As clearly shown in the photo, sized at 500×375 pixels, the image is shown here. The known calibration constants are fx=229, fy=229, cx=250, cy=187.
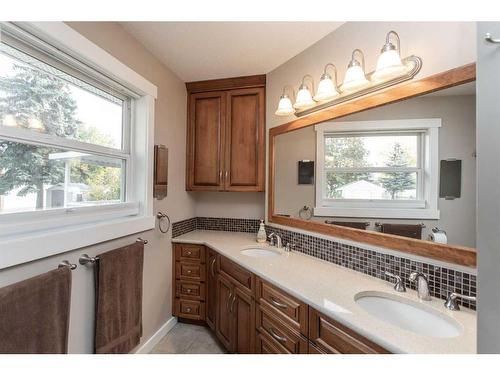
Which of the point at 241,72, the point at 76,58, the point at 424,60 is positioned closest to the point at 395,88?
the point at 424,60

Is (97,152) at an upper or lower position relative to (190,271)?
upper

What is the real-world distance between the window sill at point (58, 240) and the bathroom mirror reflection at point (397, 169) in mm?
1264

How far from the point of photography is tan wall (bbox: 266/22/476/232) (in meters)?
0.98

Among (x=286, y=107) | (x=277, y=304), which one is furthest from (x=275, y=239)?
(x=286, y=107)

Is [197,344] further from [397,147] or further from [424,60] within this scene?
[424,60]

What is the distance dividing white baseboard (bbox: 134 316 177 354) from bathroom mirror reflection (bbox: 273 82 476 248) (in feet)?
4.88

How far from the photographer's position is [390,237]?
121cm

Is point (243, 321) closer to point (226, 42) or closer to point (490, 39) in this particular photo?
point (490, 39)

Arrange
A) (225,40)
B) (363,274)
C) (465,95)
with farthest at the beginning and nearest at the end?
(225,40)
(363,274)
(465,95)

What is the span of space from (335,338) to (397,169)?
3.03 ft

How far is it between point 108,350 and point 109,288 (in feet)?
1.20

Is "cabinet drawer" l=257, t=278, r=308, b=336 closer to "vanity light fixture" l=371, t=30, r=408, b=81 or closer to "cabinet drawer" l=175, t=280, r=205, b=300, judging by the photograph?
"cabinet drawer" l=175, t=280, r=205, b=300

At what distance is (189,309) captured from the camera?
2.11 m

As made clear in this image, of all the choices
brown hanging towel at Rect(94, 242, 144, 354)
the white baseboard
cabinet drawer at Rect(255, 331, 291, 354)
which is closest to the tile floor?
the white baseboard
